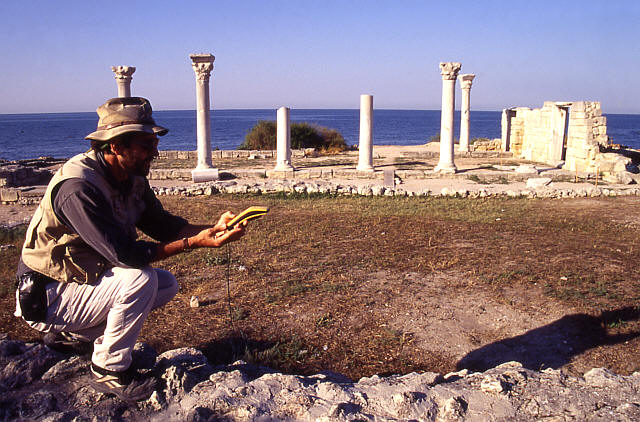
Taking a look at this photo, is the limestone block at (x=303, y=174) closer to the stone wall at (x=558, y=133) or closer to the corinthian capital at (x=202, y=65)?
the corinthian capital at (x=202, y=65)

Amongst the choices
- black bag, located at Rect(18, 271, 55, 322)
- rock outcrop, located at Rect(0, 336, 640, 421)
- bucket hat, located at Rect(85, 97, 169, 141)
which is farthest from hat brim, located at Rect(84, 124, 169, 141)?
rock outcrop, located at Rect(0, 336, 640, 421)

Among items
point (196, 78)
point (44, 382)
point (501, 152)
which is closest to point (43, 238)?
point (44, 382)

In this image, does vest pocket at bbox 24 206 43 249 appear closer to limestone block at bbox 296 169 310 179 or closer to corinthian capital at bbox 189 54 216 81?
limestone block at bbox 296 169 310 179

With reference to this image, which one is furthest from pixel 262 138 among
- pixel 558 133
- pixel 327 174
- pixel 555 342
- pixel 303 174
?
pixel 555 342

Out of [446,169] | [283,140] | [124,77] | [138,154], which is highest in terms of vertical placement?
[124,77]

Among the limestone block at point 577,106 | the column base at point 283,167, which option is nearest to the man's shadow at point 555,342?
the column base at point 283,167

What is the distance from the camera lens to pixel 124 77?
18.5 m

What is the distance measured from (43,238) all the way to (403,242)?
6.14 m

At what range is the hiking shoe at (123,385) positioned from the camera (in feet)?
8.79

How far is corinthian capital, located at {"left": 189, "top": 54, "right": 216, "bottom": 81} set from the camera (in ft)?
56.7

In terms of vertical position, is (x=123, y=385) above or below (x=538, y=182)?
below

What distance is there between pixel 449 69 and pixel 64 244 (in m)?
17.3

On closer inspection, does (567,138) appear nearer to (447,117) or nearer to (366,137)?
(447,117)

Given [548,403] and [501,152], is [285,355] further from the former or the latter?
[501,152]
